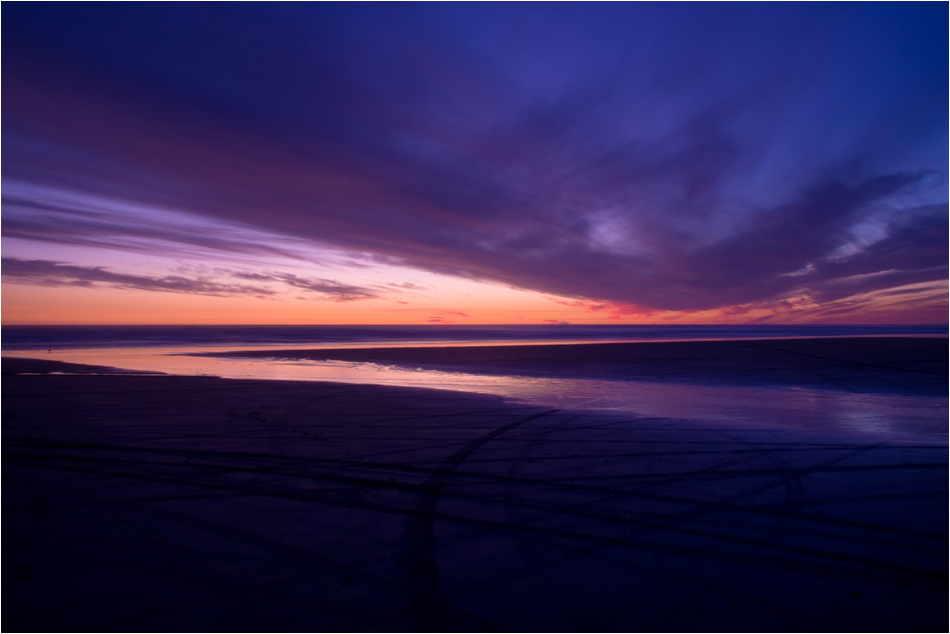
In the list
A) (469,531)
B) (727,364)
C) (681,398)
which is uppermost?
(727,364)

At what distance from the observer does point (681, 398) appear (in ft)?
41.5

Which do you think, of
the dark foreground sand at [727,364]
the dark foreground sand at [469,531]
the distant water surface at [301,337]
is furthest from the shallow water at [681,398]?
the distant water surface at [301,337]

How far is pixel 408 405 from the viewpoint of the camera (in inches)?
445

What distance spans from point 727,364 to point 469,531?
797 inches

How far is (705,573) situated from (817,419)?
8061 millimetres

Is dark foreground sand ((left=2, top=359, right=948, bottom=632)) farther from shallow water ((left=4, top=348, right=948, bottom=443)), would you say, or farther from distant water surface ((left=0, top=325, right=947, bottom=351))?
distant water surface ((left=0, top=325, right=947, bottom=351))

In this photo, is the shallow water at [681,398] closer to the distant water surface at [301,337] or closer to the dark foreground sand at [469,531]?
the dark foreground sand at [469,531]

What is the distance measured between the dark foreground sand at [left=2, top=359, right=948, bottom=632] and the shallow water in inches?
63.5

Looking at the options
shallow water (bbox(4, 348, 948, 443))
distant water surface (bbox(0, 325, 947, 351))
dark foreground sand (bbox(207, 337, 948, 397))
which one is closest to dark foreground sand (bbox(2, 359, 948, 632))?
shallow water (bbox(4, 348, 948, 443))

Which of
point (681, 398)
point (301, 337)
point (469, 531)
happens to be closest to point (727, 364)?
point (681, 398)

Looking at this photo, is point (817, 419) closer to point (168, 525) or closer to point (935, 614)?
point (935, 614)

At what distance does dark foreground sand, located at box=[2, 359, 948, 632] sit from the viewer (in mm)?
3318

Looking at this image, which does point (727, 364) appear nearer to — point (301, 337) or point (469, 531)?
point (469, 531)

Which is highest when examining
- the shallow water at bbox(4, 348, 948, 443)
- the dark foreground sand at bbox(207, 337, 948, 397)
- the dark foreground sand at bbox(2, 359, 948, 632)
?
the dark foreground sand at bbox(207, 337, 948, 397)
